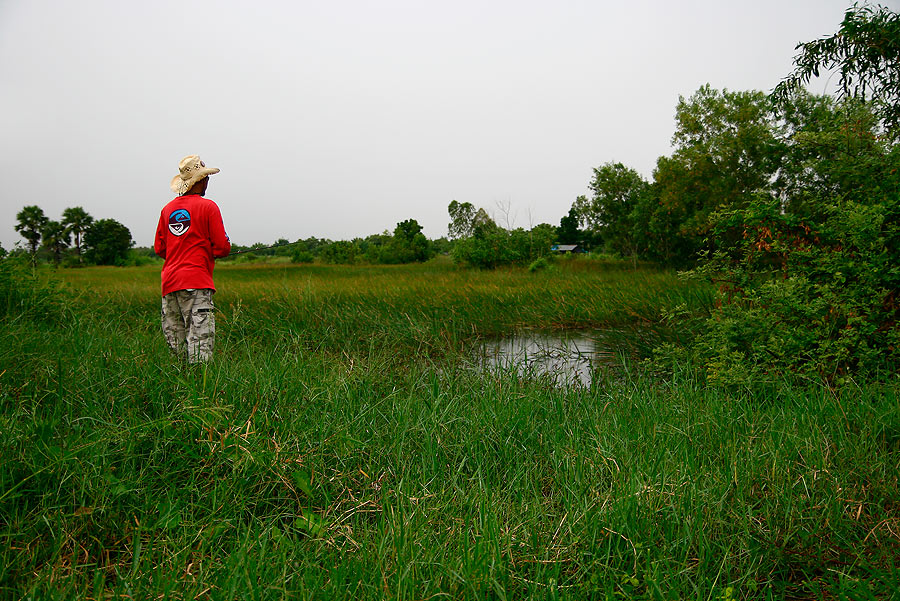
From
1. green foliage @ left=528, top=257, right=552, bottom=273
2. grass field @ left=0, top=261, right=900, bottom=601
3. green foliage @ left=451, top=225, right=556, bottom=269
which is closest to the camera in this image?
grass field @ left=0, top=261, right=900, bottom=601

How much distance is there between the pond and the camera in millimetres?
4910

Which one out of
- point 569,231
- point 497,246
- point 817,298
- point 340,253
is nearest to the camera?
point 817,298

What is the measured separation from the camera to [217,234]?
414cm

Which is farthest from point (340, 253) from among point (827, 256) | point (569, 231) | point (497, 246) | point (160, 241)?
point (569, 231)

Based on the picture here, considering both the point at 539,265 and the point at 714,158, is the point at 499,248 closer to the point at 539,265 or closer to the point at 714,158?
the point at 539,265

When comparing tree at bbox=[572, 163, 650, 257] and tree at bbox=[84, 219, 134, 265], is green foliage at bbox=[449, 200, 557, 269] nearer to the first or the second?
tree at bbox=[572, 163, 650, 257]

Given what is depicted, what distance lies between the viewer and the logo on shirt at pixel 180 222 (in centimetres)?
405

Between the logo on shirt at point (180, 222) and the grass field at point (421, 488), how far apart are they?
984 millimetres

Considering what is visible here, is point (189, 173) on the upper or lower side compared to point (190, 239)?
upper

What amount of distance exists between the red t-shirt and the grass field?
695mm

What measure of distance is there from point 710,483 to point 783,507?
0.29 meters

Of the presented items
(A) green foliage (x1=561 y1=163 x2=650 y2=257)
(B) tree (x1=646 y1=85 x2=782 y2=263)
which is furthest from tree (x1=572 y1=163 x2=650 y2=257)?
(B) tree (x1=646 y1=85 x2=782 y2=263)

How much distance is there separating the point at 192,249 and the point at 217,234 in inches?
8.6

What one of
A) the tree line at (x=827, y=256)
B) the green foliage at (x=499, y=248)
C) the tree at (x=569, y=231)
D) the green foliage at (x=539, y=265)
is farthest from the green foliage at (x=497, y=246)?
the tree at (x=569, y=231)
